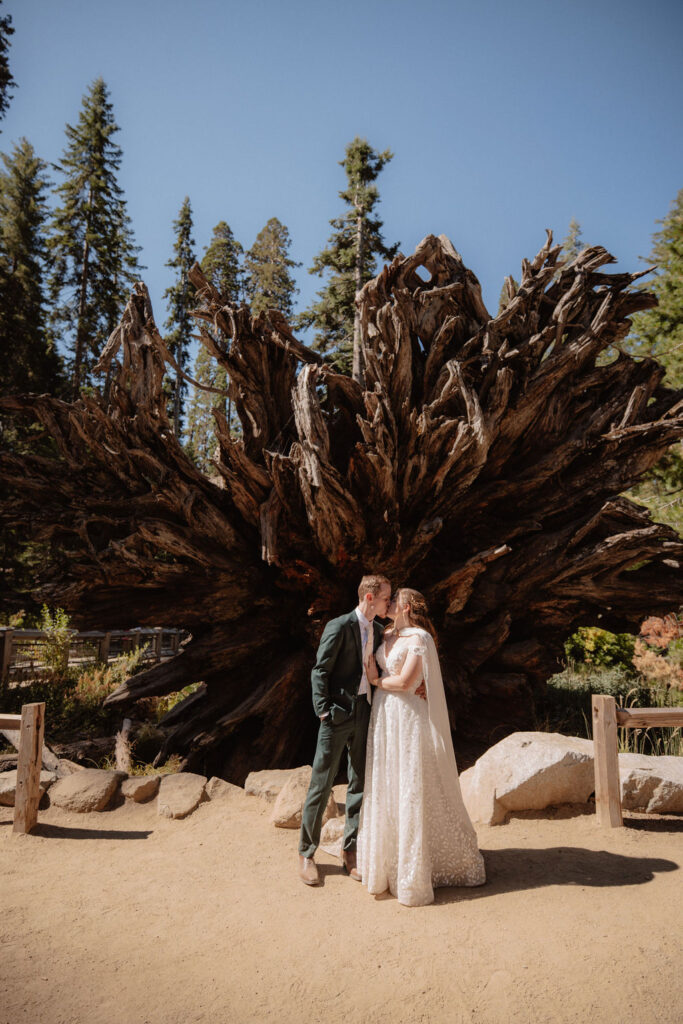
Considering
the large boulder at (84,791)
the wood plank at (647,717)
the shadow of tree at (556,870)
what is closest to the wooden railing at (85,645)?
the large boulder at (84,791)

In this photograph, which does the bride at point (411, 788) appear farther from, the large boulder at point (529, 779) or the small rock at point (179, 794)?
the small rock at point (179, 794)

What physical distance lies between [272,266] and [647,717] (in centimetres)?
2663

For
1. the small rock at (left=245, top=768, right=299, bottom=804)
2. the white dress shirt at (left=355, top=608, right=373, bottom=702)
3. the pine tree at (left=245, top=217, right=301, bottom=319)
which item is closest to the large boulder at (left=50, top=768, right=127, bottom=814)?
the small rock at (left=245, top=768, right=299, bottom=804)

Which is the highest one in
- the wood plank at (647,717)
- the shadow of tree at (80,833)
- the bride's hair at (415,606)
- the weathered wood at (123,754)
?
the bride's hair at (415,606)

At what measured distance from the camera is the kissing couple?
393cm

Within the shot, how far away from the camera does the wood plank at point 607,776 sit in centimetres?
521

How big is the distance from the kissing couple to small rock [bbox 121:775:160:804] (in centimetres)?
234

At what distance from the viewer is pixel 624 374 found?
9.12 m

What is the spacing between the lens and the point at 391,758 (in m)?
4.04

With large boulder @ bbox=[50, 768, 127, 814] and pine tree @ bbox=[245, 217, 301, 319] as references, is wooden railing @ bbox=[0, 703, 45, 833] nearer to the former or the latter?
large boulder @ bbox=[50, 768, 127, 814]

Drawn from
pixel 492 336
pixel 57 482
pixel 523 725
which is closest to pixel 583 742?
pixel 523 725

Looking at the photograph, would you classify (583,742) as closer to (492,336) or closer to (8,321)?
(492,336)

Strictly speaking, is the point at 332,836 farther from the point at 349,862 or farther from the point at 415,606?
the point at 415,606

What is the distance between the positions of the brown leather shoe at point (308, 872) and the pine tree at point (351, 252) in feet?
57.5
